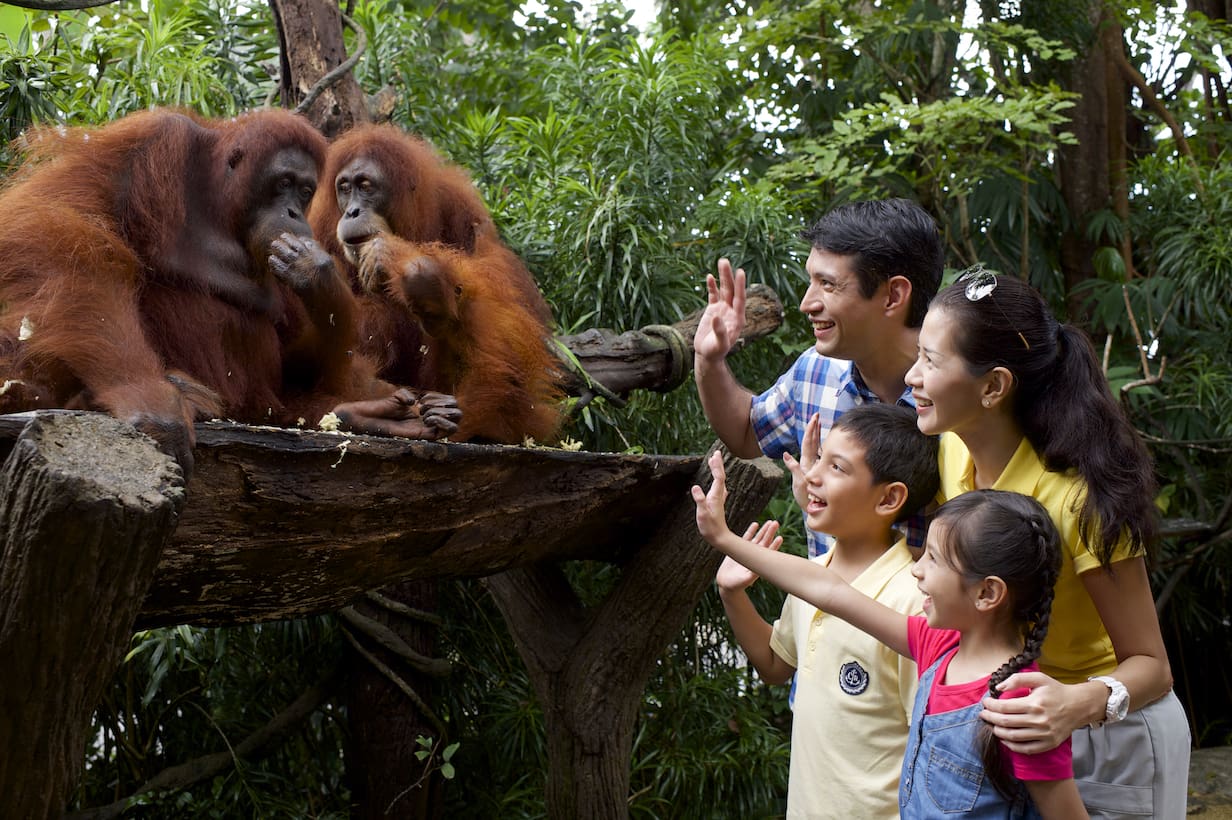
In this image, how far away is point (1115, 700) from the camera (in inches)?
57.8

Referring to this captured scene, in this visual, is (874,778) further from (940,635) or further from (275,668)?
(275,668)

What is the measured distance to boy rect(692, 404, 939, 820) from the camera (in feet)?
5.62

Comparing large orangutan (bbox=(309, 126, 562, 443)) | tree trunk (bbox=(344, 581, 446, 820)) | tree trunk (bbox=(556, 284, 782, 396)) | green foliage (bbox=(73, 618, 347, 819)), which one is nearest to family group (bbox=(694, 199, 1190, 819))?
large orangutan (bbox=(309, 126, 562, 443))

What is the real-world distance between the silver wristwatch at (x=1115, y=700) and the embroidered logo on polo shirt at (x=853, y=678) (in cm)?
35

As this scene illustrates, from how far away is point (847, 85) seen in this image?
17.3ft

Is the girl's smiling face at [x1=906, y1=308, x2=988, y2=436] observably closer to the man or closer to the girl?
the girl

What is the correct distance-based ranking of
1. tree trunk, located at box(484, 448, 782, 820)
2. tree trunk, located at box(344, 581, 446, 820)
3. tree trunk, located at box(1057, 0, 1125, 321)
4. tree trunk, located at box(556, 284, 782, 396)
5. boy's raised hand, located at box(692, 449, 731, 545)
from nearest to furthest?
boy's raised hand, located at box(692, 449, 731, 545) < tree trunk, located at box(484, 448, 782, 820) < tree trunk, located at box(556, 284, 782, 396) < tree trunk, located at box(344, 581, 446, 820) < tree trunk, located at box(1057, 0, 1125, 321)

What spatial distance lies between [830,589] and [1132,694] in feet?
1.32

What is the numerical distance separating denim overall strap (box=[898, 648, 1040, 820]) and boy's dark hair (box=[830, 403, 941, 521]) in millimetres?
377

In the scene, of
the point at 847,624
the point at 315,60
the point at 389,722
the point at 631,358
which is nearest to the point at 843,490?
the point at 847,624

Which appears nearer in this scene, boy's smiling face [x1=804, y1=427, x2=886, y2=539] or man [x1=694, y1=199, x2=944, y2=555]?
boy's smiling face [x1=804, y1=427, x2=886, y2=539]

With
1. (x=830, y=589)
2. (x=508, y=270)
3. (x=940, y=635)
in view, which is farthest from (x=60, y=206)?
(x=940, y=635)

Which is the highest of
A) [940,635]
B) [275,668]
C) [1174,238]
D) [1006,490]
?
[1006,490]

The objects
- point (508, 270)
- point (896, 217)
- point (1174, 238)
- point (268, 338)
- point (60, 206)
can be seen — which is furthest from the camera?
point (1174, 238)
